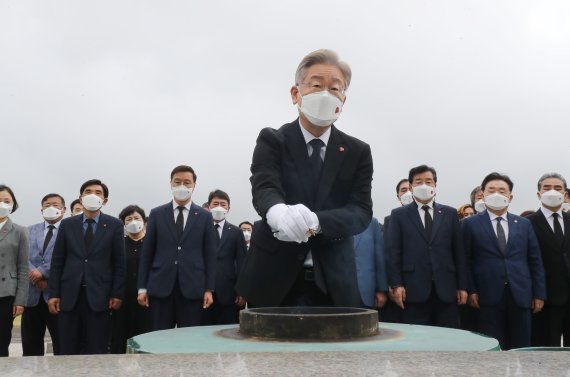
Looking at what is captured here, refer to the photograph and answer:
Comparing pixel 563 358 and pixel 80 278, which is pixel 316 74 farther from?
pixel 80 278


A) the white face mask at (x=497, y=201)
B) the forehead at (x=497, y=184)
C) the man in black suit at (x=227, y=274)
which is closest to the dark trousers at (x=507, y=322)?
the white face mask at (x=497, y=201)

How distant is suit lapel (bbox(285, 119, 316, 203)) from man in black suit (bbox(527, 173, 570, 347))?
4.74 metres

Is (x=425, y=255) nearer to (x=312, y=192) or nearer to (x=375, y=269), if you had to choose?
(x=375, y=269)

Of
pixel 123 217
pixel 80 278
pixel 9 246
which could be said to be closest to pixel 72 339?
pixel 80 278

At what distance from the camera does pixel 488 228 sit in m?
6.57

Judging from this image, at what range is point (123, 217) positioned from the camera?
8.55 m

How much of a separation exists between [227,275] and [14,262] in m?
2.57

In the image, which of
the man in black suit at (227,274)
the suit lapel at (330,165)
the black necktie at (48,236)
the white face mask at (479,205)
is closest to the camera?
the suit lapel at (330,165)

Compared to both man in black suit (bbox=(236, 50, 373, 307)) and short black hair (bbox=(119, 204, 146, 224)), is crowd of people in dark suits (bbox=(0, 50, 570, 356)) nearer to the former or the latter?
short black hair (bbox=(119, 204, 146, 224))

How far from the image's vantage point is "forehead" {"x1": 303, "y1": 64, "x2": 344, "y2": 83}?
315 centimetres

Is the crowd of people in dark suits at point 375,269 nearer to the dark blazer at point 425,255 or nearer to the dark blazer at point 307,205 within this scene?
the dark blazer at point 425,255

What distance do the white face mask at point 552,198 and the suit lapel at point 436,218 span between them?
4.40 ft

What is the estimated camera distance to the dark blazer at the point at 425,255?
632cm

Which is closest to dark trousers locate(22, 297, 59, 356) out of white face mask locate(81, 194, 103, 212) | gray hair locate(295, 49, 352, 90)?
white face mask locate(81, 194, 103, 212)
